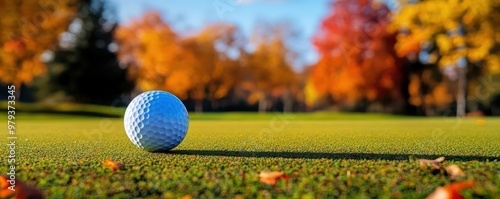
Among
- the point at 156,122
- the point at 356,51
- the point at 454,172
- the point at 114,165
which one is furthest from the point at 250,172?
the point at 356,51

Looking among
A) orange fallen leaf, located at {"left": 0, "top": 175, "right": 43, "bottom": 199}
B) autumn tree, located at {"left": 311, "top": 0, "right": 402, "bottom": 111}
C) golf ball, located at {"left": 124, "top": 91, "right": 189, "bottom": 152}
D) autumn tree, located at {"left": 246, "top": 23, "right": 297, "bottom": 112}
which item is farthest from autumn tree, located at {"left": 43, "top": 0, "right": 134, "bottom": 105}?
orange fallen leaf, located at {"left": 0, "top": 175, "right": 43, "bottom": 199}

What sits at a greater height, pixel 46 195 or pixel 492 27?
pixel 492 27

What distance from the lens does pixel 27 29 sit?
19.4 metres

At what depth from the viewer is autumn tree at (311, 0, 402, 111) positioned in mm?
26891

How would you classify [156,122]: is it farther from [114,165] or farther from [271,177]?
[271,177]

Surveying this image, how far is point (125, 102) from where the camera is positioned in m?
36.3

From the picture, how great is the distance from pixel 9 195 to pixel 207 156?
2011 millimetres

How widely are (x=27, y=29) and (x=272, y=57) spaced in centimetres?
2015

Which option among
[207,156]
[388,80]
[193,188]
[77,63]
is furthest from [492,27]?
[77,63]

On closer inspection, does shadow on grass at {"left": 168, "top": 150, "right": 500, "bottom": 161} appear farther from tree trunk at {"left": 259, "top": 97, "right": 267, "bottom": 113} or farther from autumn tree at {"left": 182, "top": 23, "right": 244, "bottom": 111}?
tree trunk at {"left": 259, "top": 97, "right": 267, "bottom": 113}

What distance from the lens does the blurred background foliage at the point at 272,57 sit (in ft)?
66.1

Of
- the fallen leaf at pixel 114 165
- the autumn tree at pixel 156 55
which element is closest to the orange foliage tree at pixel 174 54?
the autumn tree at pixel 156 55

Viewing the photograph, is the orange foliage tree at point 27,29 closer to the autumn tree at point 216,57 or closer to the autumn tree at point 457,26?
the autumn tree at point 216,57

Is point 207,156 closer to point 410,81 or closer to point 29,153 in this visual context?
point 29,153
